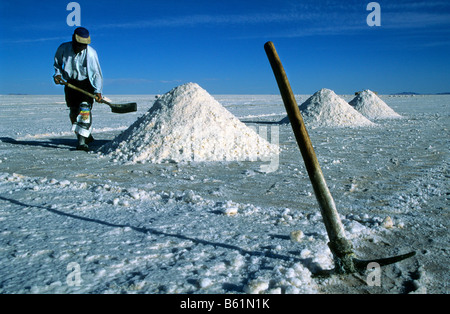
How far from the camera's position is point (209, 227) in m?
2.25

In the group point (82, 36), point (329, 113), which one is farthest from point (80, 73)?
point (329, 113)

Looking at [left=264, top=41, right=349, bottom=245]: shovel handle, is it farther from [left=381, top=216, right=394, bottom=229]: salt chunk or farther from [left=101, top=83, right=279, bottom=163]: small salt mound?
[left=101, top=83, right=279, bottom=163]: small salt mound

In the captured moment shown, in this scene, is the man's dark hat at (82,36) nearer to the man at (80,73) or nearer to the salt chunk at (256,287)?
the man at (80,73)

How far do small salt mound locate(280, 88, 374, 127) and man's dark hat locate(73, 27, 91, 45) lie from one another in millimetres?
7027

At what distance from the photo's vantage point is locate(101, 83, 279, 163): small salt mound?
4785 millimetres

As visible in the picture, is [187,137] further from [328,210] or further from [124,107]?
[328,210]

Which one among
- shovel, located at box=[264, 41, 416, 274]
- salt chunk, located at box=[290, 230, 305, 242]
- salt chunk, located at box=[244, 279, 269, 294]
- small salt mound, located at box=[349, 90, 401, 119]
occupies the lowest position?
salt chunk, located at box=[244, 279, 269, 294]

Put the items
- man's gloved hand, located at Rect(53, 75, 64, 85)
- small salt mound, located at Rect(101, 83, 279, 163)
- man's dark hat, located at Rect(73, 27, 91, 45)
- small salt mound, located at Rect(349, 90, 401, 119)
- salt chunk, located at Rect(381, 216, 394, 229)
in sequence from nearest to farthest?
salt chunk, located at Rect(381, 216, 394, 229) < small salt mound, located at Rect(101, 83, 279, 163) < man's dark hat, located at Rect(73, 27, 91, 45) < man's gloved hand, located at Rect(53, 75, 64, 85) < small salt mound, located at Rect(349, 90, 401, 119)

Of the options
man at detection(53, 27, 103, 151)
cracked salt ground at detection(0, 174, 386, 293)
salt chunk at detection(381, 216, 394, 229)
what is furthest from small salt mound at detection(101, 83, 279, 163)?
salt chunk at detection(381, 216, 394, 229)

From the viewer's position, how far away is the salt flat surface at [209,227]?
1.58m
